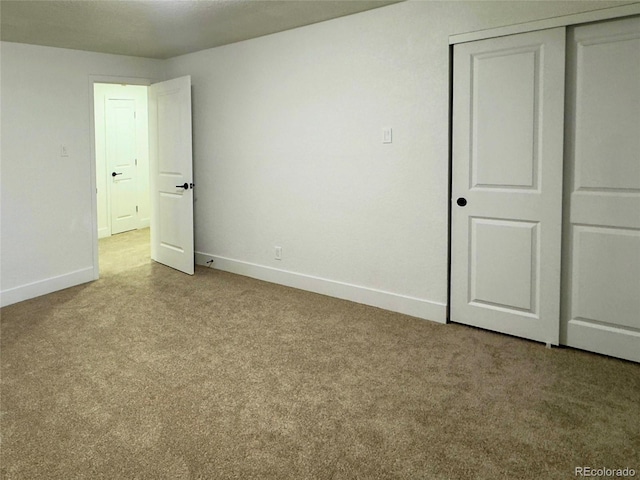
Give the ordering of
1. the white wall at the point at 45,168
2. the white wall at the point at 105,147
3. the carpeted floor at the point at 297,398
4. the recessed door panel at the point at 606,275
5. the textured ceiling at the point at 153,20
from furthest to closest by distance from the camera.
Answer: the white wall at the point at 105,147
the white wall at the point at 45,168
the textured ceiling at the point at 153,20
the recessed door panel at the point at 606,275
the carpeted floor at the point at 297,398

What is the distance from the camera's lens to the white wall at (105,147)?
7.25 meters

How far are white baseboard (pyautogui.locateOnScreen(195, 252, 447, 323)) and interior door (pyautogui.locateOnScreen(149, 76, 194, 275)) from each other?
361 mm

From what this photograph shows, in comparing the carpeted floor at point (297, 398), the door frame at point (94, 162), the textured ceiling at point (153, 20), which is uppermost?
the textured ceiling at point (153, 20)

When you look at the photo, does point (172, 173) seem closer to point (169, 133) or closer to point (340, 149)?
point (169, 133)

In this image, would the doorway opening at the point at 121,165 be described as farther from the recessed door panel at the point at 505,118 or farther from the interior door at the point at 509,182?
the recessed door panel at the point at 505,118

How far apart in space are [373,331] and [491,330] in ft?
2.69

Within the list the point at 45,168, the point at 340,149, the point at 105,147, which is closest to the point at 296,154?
the point at 340,149

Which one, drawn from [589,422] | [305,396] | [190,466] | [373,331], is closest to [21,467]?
[190,466]

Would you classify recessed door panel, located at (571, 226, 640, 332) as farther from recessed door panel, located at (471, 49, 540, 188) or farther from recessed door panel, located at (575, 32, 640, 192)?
recessed door panel, located at (471, 49, 540, 188)

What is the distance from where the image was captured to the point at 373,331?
142 inches

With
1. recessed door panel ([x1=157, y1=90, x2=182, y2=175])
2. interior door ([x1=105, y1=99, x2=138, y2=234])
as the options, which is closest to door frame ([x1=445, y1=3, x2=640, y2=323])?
recessed door panel ([x1=157, y1=90, x2=182, y2=175])

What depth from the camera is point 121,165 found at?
763cm

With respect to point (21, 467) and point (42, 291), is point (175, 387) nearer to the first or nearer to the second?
point (21, 467)

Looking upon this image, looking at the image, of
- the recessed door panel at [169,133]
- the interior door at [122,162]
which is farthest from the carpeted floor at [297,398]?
the interior door at [122,162]
